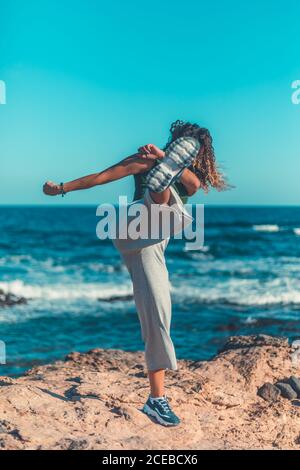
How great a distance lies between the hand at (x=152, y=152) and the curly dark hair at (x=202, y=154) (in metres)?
0.22

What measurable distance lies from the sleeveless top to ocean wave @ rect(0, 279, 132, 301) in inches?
520

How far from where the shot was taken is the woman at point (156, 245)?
12.4ft

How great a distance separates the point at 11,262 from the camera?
27375mm

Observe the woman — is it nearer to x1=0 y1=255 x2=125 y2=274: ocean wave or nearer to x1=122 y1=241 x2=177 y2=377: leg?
x1=122 y1=241 x2=177 y2=377: leg

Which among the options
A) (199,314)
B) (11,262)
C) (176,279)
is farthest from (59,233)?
(199,314)

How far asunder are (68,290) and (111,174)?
1491cm

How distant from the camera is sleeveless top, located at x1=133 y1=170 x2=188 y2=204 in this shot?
386 cm

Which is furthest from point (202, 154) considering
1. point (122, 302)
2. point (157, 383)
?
point (122, 302)

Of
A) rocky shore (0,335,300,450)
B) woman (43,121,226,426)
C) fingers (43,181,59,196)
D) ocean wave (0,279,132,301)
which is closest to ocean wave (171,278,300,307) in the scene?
ocean wave (0,279,132,301)

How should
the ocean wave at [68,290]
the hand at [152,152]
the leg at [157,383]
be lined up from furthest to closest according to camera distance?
1. the ocean wave at [68,290]
2. the leg at [157,383]
3. the hand at [152,152]

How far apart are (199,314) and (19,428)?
36.0 ft

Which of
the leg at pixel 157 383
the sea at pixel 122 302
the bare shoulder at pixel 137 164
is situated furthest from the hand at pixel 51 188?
the sea at pixel 122 302

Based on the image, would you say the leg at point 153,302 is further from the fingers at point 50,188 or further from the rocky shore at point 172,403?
the fingers at point 50,188

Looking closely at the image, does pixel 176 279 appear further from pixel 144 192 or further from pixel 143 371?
pixel 144 192
